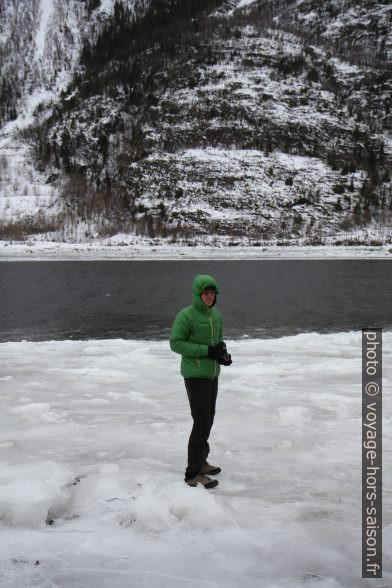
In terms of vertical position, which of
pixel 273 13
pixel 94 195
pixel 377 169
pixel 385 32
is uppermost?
pixel 273 13

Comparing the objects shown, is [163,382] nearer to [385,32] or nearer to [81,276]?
[81,276]

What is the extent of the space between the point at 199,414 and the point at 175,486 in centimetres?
70

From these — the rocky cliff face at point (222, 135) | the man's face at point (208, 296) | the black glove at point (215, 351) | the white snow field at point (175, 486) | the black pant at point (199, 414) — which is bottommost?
the white snow field at point (175, 486)

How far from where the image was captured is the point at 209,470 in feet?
15.9

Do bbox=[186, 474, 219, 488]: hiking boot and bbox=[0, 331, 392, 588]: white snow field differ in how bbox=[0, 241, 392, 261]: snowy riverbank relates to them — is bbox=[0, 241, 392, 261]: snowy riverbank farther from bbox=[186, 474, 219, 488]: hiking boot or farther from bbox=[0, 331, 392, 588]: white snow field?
bbox=[186, 474, 219, 488]: hiking boot

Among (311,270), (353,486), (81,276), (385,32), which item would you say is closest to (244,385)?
(353,486)

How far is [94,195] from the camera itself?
9375 cm

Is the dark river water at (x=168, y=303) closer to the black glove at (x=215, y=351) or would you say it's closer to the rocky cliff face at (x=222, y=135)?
the black glove at (x=215, y=351)

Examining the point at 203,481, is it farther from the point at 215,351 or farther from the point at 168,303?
the point at 168,303

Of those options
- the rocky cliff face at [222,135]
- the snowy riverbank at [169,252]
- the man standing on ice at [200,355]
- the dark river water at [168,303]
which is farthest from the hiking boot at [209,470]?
the rocky cliff face at [222,135]

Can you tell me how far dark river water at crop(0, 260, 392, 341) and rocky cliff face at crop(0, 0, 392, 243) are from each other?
140ft

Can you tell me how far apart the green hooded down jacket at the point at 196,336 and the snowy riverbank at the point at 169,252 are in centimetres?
5532

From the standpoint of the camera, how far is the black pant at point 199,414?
4.58 m

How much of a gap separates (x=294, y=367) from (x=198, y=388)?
573 cm
